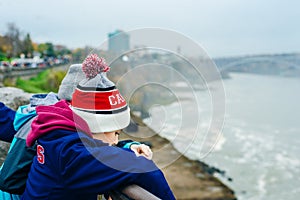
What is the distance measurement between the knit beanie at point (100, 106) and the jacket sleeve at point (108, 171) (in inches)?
3.5

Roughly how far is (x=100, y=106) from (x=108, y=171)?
0.57ft

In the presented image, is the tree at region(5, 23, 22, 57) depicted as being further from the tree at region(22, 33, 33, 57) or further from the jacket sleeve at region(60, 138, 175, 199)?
the jacket sleeve at region(60, 138, 175, 199)

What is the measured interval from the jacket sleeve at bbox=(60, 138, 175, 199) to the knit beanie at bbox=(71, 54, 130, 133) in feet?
0.29

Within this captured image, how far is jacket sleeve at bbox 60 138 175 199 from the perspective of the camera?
0.67 metres

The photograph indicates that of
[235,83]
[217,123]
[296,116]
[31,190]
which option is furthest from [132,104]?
[235,83]

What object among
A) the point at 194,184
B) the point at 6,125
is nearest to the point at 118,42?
the point at 6,125

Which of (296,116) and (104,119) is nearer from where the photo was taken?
(104,119)

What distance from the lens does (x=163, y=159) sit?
2.60 ft

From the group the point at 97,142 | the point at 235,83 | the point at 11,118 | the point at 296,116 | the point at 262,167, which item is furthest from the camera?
the point at 235,83

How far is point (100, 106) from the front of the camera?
2.52 feet

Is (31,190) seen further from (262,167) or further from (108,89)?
(262,167)

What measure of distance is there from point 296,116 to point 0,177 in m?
42.2

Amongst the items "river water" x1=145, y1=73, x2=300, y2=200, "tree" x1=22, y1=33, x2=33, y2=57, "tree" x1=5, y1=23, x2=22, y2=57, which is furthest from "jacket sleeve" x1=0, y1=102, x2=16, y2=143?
"tree" x1=22, y1=33, x2=33, y2=57

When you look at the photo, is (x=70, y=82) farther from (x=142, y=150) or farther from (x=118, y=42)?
(x=142, y=150)
